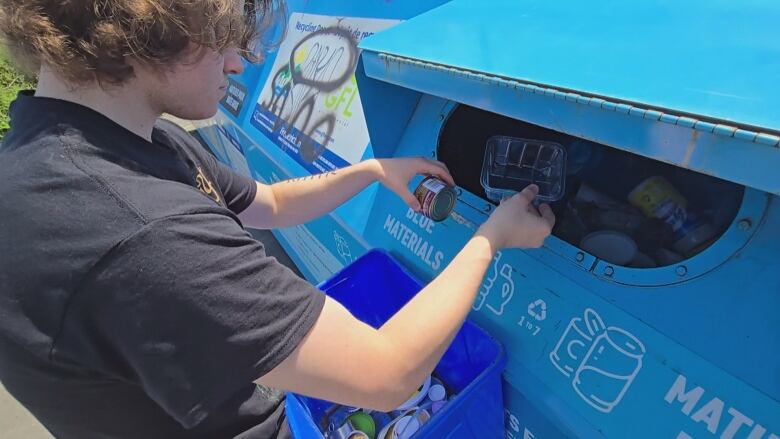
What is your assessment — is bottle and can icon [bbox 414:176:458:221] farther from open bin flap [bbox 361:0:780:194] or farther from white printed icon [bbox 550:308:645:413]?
white printed icon [bbox 550:308:645:413]

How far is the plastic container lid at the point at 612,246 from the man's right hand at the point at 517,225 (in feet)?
0.83

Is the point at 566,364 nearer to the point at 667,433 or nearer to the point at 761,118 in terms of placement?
the point at 667,433

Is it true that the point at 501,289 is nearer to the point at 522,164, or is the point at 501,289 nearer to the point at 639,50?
the point at 522,164

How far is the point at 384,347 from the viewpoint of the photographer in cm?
81

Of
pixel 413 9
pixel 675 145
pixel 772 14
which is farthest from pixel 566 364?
pixel 413 9

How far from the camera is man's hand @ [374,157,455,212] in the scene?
53.0 inches

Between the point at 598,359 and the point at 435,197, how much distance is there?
1.81ft

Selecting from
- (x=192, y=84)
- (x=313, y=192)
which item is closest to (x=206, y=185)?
(x=192, y=84)

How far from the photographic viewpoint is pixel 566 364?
1071 millimetres

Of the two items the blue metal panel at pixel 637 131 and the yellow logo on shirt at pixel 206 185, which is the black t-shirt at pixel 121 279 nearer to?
the yellow logo on shirt at pixel 206 185

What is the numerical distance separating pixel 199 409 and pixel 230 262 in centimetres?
23

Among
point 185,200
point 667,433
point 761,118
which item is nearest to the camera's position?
point 761,118

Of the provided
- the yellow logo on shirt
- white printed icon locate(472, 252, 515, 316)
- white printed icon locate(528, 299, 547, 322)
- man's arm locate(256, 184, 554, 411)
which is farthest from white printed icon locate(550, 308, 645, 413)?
the yellow logo on shirt

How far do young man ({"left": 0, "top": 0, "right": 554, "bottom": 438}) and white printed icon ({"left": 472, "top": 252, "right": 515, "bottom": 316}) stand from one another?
43cm
